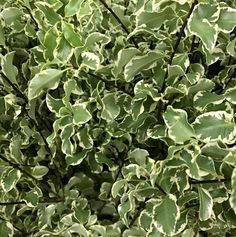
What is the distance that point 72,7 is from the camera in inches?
34.9

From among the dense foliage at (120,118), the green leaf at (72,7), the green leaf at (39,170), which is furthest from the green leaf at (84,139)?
the green leaf at (72,7)

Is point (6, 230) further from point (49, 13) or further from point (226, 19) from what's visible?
point (226, 19)

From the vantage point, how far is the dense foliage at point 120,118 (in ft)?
2.73

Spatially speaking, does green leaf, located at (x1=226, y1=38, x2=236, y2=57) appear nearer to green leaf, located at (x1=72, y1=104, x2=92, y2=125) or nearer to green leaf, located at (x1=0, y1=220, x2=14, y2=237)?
green leaf, located at (x1=72, y1=104, x2=92, y2=125)

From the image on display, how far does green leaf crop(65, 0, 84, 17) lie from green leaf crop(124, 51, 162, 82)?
129 millimetres

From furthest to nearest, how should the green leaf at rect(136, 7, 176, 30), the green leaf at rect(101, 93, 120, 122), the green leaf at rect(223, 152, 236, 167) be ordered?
the green leaf at rect(101, 93, 120, 122) → the green leaf at rect(136, 7, 176, 30) → the green leaf at rect(223, 152, 236, 167)

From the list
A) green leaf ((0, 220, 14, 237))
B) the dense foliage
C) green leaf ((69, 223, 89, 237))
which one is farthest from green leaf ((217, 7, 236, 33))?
green leaf ((0, 220, 14, 237))

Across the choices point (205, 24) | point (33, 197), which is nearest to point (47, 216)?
point (33, 197)

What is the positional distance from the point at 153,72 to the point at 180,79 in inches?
2.4

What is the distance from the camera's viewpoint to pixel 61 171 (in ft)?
3.71

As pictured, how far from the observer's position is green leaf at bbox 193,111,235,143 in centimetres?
78

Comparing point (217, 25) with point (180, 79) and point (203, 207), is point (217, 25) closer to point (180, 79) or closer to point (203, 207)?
point (180, 79)

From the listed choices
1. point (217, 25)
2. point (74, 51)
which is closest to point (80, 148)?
point (74, 51)

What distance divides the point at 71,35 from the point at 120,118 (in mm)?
222
